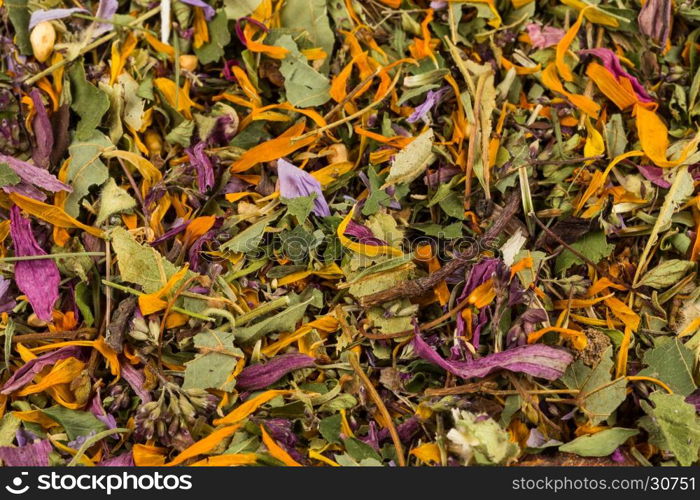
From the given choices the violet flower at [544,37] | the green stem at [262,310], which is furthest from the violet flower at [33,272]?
the violet flower at [544,37]

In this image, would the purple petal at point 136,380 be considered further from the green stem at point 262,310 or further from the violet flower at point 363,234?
the violet flower at point 363,234

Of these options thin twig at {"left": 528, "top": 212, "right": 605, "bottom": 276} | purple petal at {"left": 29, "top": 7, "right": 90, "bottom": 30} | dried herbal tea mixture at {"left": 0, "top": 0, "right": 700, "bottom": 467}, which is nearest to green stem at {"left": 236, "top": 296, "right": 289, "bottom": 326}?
dried herbal tea mixture at {"left": 0, "top": 0, "right": 700, "bottom": 467}

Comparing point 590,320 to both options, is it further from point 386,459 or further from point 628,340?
point 386,459

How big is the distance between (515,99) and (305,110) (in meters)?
0.42

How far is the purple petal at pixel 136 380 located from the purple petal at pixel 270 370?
0.17 metres

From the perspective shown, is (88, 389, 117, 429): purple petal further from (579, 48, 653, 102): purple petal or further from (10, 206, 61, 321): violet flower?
(579, 48, 653, 102): purple petal

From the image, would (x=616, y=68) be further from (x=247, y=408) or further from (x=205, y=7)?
(x=247, y=408)

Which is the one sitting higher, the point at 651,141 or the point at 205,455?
the point at 651,141

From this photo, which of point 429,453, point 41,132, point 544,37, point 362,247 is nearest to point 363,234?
point 362,247

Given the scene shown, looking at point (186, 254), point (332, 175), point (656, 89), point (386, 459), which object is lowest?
point (386, 459)

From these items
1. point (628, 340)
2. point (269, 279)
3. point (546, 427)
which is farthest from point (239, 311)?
point (628, 340)

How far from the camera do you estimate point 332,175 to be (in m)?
1.36

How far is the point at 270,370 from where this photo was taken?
1277 mm

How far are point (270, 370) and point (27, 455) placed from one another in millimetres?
464
